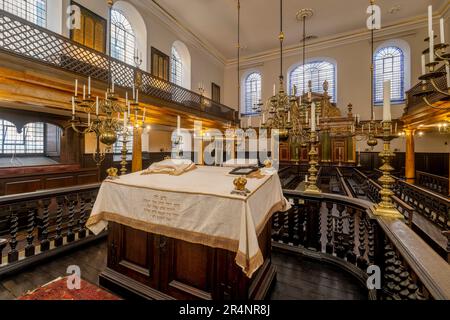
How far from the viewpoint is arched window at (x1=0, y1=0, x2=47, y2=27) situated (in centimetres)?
635

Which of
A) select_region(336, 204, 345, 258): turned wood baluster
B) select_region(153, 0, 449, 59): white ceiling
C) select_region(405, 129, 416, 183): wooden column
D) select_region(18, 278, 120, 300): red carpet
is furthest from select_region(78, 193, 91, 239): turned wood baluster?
select_region(405, 129, 416, 183): wooden column

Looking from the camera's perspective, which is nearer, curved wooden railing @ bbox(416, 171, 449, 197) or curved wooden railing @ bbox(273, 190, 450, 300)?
Answer: curved wooden railing @ bbox(273, 190, 450, 300)

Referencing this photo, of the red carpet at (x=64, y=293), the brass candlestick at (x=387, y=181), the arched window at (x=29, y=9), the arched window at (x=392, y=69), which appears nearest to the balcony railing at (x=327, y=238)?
the brass candlestick at (x=387, y=181)

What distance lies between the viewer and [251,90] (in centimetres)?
1578

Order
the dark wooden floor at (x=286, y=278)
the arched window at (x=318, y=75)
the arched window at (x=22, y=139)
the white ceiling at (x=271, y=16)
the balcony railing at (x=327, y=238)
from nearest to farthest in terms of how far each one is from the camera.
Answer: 1. the balcony railing at (x=327, y=238)
2. the dark wooden floor at (x=286, y=278)
3. the arched window at (x=22, y=139)
4. the white ceiling at (x=271, y=16)
5. the arched window at (x=318, y=75)

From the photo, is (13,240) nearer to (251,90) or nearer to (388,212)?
(388,212)

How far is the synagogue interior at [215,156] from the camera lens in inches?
68.1

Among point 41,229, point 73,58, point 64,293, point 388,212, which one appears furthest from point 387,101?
point 73,58

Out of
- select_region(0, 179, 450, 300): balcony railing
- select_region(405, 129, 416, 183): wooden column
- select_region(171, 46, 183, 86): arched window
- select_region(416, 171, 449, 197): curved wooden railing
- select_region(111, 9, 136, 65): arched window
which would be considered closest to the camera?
select_region(0, 179, 450, 300): balcony railing

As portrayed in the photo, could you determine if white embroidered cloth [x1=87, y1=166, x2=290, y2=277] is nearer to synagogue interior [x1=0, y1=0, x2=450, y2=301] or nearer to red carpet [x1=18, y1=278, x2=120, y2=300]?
synagogue interior [x1=0, y1=0, x2=450, y2=301]

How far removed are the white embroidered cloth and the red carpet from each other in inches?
21.7

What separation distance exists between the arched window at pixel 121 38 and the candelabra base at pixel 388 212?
33.9 feet

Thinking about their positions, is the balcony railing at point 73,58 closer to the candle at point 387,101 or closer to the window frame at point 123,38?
the window frame at point 123,38

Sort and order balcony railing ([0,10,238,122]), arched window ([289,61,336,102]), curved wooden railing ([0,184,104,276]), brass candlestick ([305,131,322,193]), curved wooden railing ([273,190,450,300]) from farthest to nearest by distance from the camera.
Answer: arched window ([289,61,336,102]) < balcony railing ([0,10,238,122]) < brass candlestick ([305,131,322,193]) < curved wooden railing ([0,184,104,276]) < curved wooden railing ([273,190,450,300])
